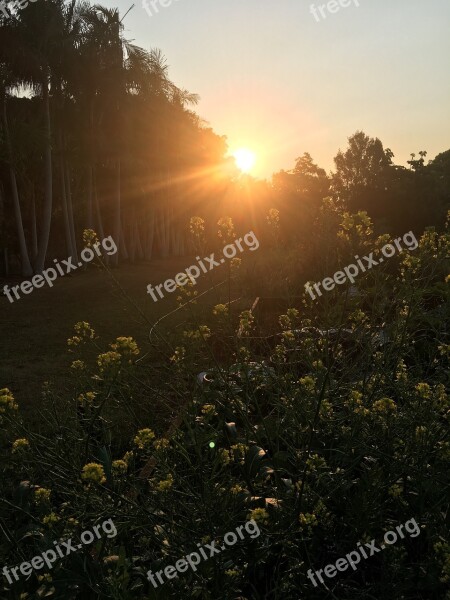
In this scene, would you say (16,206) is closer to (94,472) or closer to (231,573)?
(94,472)

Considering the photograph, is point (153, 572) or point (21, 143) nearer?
point (153, 572)

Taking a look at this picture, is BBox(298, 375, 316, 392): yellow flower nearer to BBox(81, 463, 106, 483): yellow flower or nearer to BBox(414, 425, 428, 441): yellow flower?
BBox(414, 425, 428, 441): yellow flower

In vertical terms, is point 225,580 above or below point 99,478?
below

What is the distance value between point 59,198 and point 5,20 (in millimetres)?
10165

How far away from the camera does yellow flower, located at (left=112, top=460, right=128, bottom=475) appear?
2.53 m

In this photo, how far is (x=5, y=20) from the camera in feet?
65.3

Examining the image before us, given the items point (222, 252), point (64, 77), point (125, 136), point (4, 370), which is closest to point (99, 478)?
point (222, 252)

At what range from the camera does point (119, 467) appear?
2.58 m

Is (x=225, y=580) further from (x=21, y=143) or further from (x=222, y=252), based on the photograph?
(x=21, y=143)

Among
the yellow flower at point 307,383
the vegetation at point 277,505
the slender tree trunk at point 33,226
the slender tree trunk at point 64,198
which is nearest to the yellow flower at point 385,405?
the vegetation at point 277,505

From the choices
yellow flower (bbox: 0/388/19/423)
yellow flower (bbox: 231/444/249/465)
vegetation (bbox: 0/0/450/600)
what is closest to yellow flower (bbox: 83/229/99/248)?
vegetation (bbox: 0/0/450/600)

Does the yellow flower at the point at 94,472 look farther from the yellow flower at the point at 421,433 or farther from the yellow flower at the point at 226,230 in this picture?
the yellow flower at the point at 421,433

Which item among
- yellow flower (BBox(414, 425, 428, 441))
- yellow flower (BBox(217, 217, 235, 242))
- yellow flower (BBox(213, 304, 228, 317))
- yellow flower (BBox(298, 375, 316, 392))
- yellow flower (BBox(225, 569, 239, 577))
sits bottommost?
yellow flower (BBox(225, 569, 239, 577))

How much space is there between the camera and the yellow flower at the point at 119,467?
2535 mm
